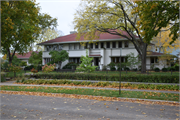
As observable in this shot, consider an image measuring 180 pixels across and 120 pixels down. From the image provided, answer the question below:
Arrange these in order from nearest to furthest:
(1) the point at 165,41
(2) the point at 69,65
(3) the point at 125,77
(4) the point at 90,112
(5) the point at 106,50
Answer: (4) the point at 90,112 → (3) the point at 125,77 → (5) the point at 106,50 → (2) the point at 69,65 → (1) the point at 165,41

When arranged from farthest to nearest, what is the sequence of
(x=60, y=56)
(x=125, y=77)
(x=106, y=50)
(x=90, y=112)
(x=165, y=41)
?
(x=165, y=41) < (x=106, y=50) < (x=60, y=56) < (x=125, y=77) < (x=90, y=112)

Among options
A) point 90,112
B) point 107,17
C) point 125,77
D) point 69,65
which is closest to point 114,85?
point 125,77

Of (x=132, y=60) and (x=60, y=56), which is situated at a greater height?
(x=60, y=56)

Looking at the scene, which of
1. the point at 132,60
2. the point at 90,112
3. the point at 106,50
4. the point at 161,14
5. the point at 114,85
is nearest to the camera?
the point at 90,112

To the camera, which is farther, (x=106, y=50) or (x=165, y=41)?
(x=165, y=41)

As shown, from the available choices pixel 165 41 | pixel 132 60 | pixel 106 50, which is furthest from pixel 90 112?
pixel 165 41

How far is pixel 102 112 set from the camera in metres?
6.50

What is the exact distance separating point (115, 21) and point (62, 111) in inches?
730

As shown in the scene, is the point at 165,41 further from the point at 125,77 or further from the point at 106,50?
the point at 125,77

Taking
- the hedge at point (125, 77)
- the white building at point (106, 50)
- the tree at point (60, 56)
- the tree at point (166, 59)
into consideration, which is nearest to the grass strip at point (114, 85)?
the hedge at point (125, 77)

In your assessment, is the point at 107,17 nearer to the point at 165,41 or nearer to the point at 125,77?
the point at 125,77

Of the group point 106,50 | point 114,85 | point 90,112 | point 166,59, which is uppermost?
point 106,50

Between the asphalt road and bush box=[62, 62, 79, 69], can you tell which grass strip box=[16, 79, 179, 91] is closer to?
the asphalt road

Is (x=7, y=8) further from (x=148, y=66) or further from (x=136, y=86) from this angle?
(x=148, y=66)
